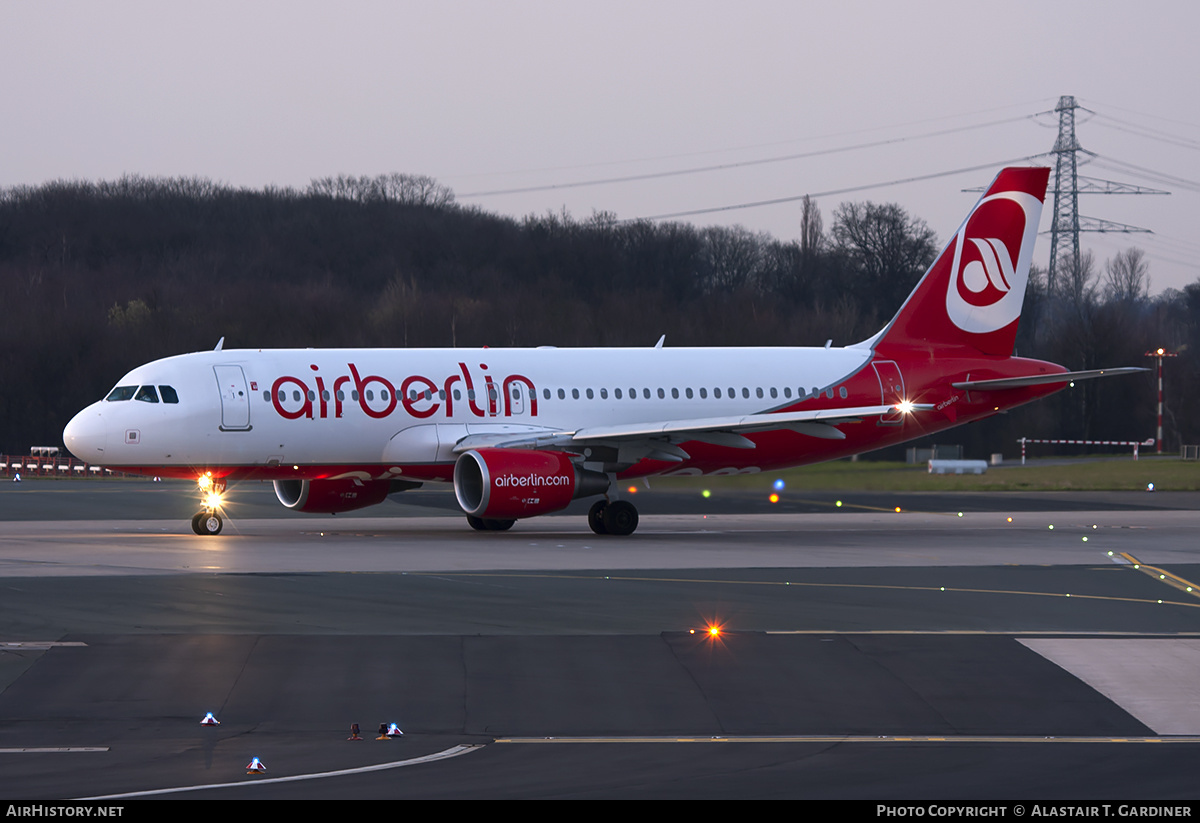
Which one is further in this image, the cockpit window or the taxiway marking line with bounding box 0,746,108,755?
the cockpit window

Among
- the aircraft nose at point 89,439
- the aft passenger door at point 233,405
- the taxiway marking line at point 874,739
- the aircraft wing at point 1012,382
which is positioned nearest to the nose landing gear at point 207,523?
the aft passenger door at point 233,405

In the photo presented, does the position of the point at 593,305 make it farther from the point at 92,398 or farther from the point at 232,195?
the point at 232,195

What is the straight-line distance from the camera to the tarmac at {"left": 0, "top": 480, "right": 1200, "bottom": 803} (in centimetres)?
1045

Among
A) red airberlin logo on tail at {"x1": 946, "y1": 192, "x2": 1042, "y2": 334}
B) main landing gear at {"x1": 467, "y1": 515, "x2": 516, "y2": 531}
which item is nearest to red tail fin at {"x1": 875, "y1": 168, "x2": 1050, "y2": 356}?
red airberlin logo on tail at {"x1": 946, "y1": 192, "x2": 1042, "y2": 334}

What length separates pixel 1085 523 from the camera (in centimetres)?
3609

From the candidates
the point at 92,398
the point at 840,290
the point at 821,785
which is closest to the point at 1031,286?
the point at 840,290

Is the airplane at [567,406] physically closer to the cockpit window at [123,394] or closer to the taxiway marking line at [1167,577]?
the cockpit window at [123,394]

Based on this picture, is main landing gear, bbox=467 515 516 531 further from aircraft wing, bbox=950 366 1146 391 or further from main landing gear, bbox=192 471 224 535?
aircraft wing, bbox=950 366 1146 391

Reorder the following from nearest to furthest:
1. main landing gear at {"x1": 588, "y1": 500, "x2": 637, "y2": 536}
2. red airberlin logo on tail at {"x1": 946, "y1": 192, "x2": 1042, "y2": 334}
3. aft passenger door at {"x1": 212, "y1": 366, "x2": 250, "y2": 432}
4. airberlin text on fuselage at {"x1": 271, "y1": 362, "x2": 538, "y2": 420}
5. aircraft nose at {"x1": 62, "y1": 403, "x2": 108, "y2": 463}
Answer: aircraft nose at {"x1": 62, "y1": 403, "x2": 108, "y2": 463} < aft passenger door at {"x1": 212, "y1": 366, "x2": 250, "y2": 432} < airberlin text on fuselage at {"x1": 271, "y1": 362, "x2": 538, "y2": 420} < main landing gear at {"x1": 588, "y1": 500, "x2": 637, "y2": 536} < red airberlin logo on tail at {"x1": 946, "y1": 192, "x2": 1042, "y2": 334}

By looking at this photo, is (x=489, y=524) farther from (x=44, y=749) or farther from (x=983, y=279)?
(x=44, y=749)

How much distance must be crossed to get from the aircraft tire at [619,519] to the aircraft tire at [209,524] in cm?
841

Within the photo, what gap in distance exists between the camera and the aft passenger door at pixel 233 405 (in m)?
31.0

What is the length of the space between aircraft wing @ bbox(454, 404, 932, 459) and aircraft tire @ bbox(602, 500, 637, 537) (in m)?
1.53

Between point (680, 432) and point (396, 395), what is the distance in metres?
→ 6.30
